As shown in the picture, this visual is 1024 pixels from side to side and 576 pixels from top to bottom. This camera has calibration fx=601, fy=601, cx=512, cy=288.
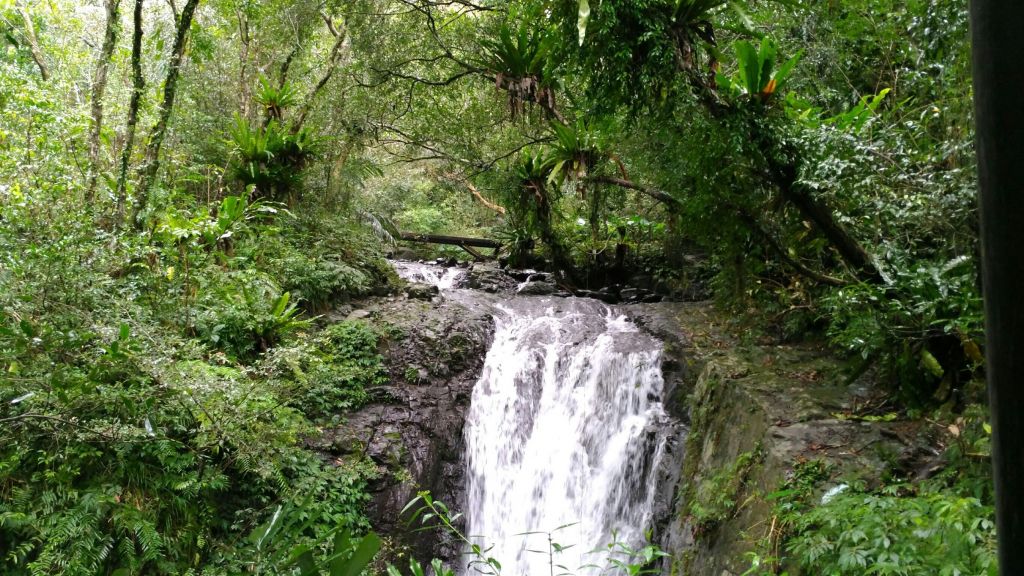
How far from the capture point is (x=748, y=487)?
5246 mm

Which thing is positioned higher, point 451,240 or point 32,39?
point 32,39

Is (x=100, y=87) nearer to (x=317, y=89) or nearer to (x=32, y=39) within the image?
(x=32, y=39)

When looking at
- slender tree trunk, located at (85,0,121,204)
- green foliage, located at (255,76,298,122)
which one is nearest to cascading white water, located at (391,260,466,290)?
green foliage, located at (255,76,298,122)

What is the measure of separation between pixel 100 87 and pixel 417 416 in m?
5.65

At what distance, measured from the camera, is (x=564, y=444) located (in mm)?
7961

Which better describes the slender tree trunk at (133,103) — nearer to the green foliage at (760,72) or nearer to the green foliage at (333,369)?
the green foliage at (333,369)

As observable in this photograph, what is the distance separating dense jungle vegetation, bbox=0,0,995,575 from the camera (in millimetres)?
4289

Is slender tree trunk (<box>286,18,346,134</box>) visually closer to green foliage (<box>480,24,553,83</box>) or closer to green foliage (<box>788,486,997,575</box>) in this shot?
green foliage (<box>480,24,553,83</box>)

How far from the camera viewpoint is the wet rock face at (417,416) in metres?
6.97

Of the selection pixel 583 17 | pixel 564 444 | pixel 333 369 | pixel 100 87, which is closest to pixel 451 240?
pixel 333 369

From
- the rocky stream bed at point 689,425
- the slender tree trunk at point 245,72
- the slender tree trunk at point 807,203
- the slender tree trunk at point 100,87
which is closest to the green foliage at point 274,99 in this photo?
the slender tree trunk at point 245,72

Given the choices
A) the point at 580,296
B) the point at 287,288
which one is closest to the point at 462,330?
the point at 287,288

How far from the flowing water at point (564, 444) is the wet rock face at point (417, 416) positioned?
0.32 metres

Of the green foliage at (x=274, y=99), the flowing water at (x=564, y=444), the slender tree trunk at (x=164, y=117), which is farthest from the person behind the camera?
the green foliage at (x=274, y=99)
